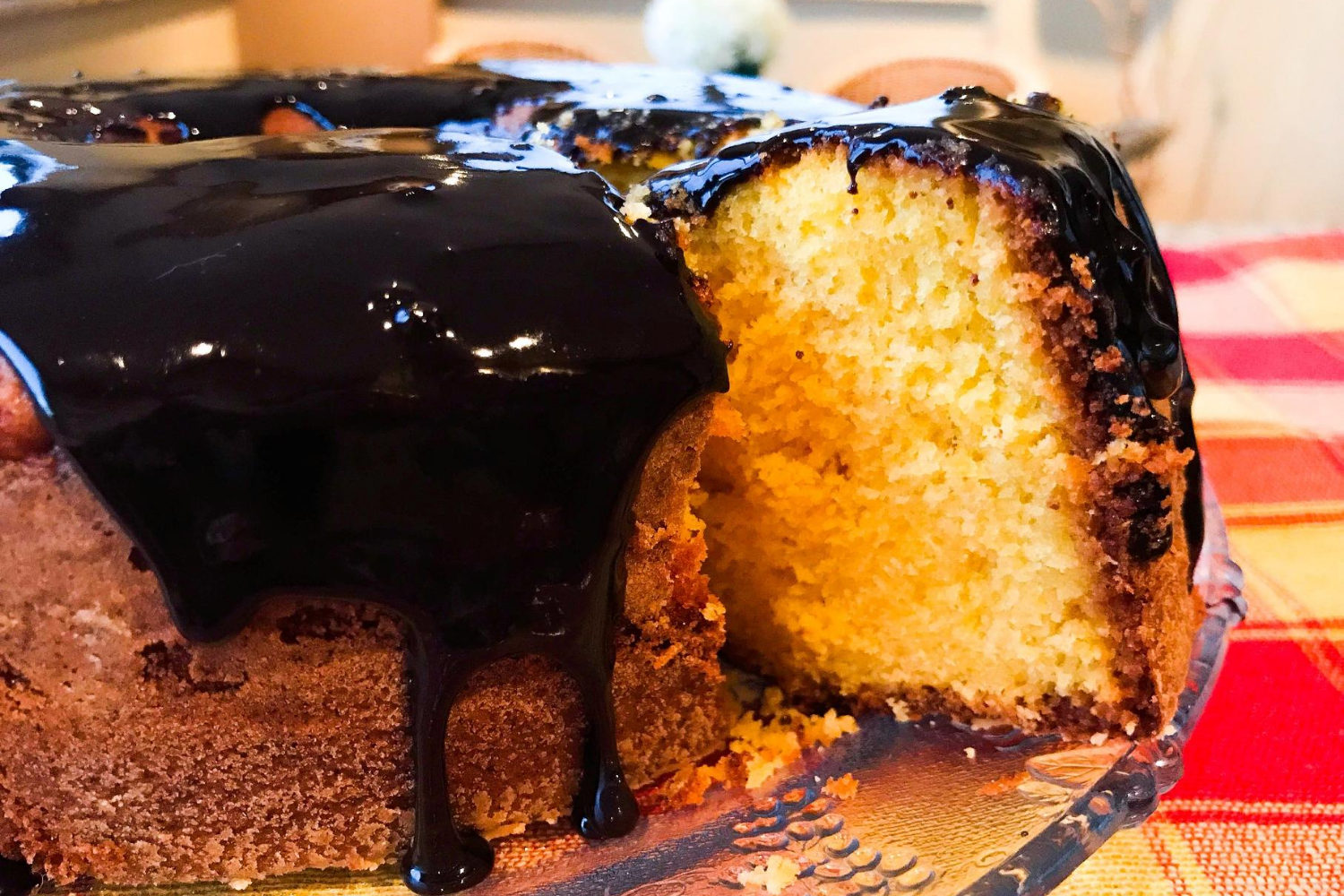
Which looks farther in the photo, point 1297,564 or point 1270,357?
point 1270,357

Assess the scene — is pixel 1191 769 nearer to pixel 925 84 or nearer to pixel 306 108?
pixel 306 108

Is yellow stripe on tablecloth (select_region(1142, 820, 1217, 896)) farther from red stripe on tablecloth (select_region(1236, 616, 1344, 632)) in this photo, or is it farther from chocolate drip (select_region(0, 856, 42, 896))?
chocolate drip (select_region(0, 856, 42, 896))

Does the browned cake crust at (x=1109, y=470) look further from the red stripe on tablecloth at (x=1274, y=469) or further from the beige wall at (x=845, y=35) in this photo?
the beige wall at (x=845, y=35)

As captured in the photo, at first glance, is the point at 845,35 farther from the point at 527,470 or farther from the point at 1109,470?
the point at 527,470

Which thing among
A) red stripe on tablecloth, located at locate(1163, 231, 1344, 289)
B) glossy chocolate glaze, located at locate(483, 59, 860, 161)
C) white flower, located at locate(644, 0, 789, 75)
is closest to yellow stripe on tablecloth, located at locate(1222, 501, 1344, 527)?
glossy chocolate glaze, located at locate(483, 59, 860, 161)

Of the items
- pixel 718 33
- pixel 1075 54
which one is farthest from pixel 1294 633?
pixel 1075 54

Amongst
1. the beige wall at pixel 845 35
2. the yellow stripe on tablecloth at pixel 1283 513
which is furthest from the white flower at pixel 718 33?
the yellow stripe on tablecloth at pixel 1283 513
